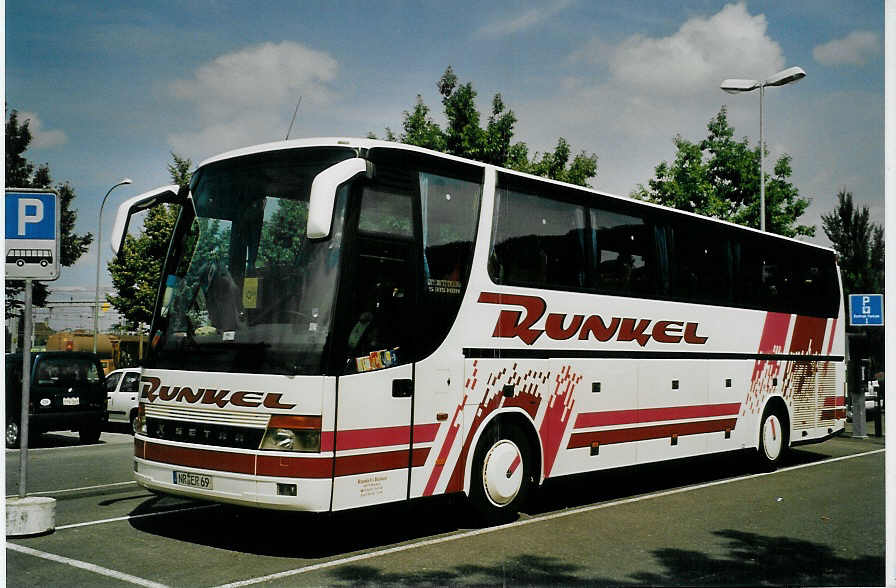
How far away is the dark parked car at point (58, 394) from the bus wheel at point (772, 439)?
39.1ft

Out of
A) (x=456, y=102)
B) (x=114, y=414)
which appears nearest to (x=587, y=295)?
(x=456, y=102)

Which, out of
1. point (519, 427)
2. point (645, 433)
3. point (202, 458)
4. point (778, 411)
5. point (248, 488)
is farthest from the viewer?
point (778, 411)

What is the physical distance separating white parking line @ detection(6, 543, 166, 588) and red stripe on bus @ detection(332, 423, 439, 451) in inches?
69.5

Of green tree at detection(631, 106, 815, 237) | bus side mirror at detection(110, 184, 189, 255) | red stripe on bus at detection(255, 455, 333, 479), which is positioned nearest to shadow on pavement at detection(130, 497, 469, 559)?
red stripe on bus at detection(255, 455, 333, 479)

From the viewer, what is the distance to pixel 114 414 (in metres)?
21.5

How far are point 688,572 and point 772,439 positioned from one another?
24.0 ft

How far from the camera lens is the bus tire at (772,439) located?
1376cm

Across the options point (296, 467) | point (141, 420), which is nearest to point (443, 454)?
point (296, 467)

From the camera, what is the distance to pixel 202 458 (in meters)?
7.93

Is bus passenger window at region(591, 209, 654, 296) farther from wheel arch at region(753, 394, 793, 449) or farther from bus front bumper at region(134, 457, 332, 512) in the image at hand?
bus front bumper at region(134, 457, 332, 512)

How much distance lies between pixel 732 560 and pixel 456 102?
13.0 meters

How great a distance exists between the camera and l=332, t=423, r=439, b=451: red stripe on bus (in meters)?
7.70

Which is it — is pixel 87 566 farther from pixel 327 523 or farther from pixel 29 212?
pixel 29 212

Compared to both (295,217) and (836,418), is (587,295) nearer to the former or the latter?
(295,217)
